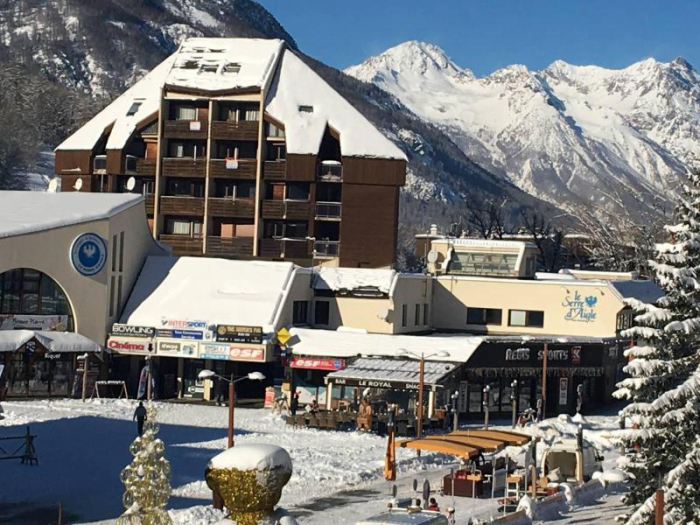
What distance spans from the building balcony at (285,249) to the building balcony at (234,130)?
21.3 feet

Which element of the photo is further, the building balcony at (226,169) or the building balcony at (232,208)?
the building balcony at (232,208)

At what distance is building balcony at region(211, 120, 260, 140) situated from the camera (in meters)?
73.8

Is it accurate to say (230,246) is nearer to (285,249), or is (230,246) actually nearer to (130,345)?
(285,249)

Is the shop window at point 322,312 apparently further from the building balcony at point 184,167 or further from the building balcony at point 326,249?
the building balcony at point 184,167

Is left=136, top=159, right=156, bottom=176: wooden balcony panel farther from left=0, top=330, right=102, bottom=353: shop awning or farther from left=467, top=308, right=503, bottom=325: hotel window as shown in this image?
left=467, top=308, right=503, bottom=325: hotel window

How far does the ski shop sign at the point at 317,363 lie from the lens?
55312 millimetres

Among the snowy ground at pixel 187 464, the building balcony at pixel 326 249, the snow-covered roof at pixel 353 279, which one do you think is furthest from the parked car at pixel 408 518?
the building balcony at pixel 326 249

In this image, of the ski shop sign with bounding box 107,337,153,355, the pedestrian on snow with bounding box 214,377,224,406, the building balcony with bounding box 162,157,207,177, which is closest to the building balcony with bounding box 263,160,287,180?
the building balcony with bounding box 162,157,207,177

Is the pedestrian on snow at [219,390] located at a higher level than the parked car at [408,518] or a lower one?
higher

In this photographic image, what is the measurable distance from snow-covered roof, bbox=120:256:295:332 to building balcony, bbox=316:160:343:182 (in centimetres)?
1347

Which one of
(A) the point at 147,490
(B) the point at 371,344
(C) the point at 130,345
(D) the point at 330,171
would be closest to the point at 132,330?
(C) the point at 130,345

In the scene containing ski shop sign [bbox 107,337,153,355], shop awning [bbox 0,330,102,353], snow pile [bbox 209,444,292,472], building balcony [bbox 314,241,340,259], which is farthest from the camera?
building balcony [bbox 314,241,340,259]

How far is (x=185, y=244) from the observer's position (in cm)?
7412

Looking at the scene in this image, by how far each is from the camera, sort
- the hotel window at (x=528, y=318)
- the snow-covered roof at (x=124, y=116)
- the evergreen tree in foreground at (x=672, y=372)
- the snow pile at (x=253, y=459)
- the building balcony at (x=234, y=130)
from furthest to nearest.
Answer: the snow-covered roof at (x=124, y=116)
the building balcony at (x=234, y=130)
the hotel window at (x=528, y=318)
the evergreen tree in foreground at (x=672, y=372)
the snow pile at (x=253, y=459)
